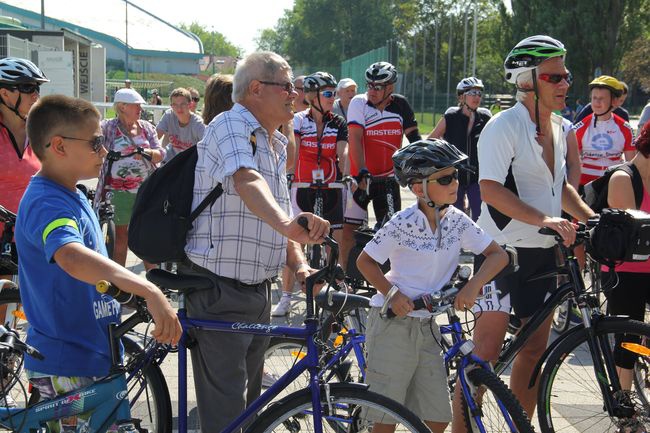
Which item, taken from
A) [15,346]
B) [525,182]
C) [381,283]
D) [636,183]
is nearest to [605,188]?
[636,183]

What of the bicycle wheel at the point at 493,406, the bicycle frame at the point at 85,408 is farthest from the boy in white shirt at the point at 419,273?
the bicycle frame at the point at 85,408

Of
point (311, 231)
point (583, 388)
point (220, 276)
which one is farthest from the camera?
point (583, 388)

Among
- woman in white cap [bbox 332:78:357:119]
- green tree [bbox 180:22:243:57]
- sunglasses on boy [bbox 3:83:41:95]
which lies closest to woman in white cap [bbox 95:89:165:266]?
sunglasses on boy [bbox 3:83:41:95]

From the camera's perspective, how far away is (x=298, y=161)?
868cm

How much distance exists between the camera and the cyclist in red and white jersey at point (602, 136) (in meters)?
8.96

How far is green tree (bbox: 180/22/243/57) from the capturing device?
600 ft

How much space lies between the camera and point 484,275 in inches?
153

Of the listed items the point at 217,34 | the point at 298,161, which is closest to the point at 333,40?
the point at 217,34

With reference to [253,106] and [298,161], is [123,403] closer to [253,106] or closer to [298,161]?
[253,106]

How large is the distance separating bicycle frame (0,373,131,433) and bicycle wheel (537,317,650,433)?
1991 millimetres

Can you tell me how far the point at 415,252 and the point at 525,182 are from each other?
0.91 metres

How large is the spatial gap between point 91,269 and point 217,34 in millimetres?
190877

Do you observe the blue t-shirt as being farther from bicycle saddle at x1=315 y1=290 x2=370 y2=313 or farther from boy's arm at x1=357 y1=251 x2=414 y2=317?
boy's arm at x1=357 y1=251 x2=414 y2=317

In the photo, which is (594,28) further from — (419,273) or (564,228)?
A: (419,273)
